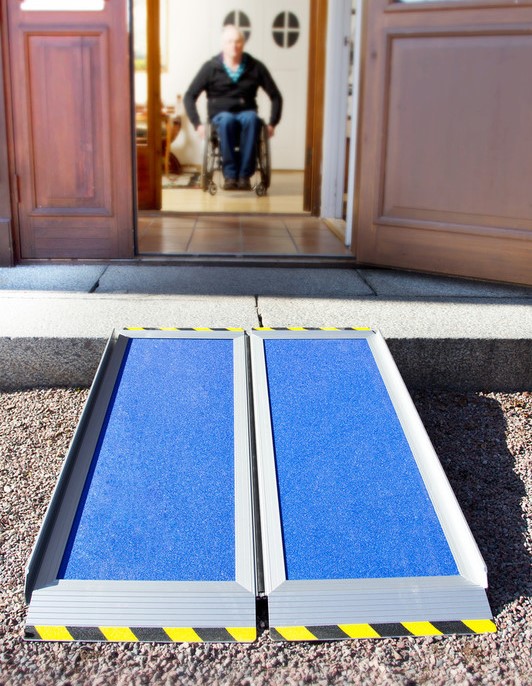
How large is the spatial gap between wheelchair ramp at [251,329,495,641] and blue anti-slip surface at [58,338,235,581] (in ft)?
0.34

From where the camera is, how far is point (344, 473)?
6.12ft

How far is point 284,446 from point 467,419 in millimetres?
808

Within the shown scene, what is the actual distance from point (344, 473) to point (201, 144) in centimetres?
784

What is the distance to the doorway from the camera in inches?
165

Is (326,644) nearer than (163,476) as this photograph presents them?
Yes

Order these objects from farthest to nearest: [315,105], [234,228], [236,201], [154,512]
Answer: [236,201] < [315,105] < [234,228] < [154,512]

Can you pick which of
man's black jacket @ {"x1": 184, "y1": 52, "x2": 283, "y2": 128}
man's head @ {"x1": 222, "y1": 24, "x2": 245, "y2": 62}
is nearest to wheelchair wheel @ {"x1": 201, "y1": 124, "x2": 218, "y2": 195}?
man's black jacket @ {"x1": 184, "y1": 52, "x2": 283, "y2": 128}

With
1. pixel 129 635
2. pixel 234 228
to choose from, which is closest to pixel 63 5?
pixel 234 228

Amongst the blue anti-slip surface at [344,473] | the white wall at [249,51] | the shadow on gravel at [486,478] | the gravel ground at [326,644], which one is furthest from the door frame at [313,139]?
the white wall at [249,51]

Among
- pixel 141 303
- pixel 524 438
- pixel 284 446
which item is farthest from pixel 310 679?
pixel 141 303

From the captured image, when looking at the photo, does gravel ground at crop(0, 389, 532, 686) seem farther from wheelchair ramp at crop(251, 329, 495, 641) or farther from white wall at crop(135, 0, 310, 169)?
white wall at crop(135, 0, 310, 169)

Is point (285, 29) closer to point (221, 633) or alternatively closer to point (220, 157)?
point (220, 157)

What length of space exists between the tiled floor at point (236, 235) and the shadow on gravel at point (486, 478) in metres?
1.30

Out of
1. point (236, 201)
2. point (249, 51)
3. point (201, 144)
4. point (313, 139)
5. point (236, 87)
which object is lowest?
point (236, 201)
